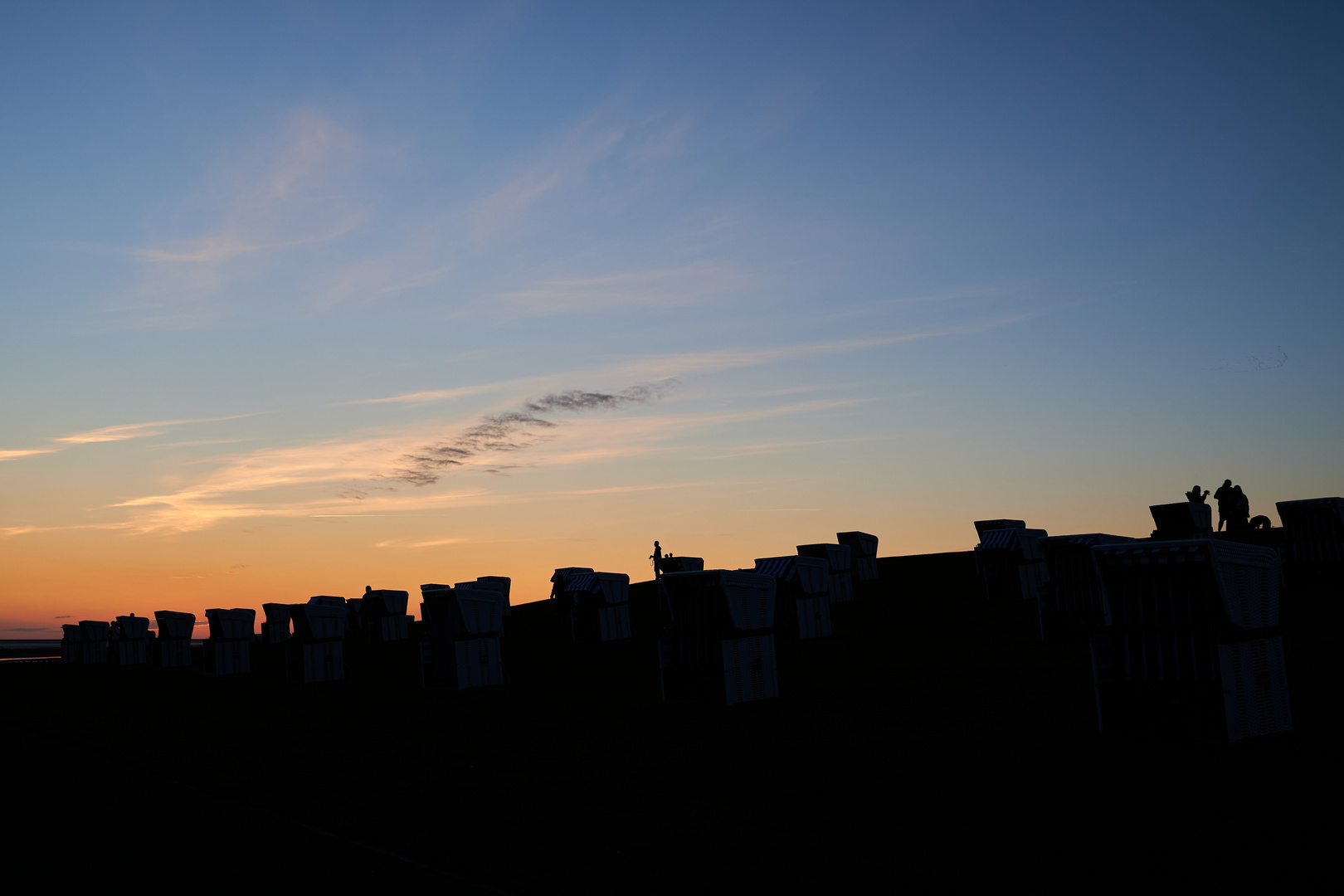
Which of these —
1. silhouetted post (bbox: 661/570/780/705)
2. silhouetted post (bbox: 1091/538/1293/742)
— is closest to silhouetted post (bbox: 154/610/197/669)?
silhouetted post (bbox: 661/570/780/705)

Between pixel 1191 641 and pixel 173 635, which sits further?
pixel 173 635

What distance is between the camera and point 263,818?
1141 centimetres

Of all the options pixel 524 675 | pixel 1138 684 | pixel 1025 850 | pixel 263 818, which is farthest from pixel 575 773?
pixel 524 675

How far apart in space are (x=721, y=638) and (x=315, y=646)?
710 inches

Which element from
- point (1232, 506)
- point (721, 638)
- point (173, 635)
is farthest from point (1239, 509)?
point (173, 635)

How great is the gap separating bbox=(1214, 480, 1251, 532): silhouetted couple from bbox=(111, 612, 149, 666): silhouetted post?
52015mm

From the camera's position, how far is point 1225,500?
125ft

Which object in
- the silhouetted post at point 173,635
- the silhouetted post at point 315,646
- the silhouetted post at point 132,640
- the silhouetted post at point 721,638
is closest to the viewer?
the silhouetted post at point 721,638

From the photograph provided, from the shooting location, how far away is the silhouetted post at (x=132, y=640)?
49.7 metres

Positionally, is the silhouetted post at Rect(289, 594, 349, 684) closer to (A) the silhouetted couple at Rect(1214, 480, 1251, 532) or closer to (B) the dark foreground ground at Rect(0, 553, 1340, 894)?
(B) the dark foreground ground at Rect(0, 553, 1340, 894)

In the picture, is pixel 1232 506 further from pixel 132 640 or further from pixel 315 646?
pixel 132 640

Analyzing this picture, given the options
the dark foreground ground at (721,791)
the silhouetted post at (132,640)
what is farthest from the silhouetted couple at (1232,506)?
the silhouetted post at (132,640)

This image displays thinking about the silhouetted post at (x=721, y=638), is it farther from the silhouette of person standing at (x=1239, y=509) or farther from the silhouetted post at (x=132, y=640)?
the silhouetted post at (x=132, y=640)

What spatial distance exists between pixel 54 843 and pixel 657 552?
123 feet
